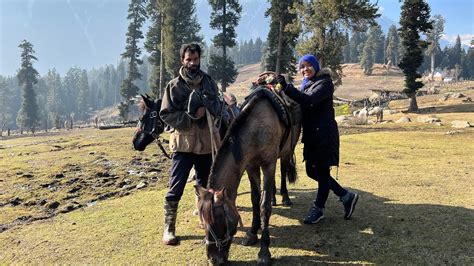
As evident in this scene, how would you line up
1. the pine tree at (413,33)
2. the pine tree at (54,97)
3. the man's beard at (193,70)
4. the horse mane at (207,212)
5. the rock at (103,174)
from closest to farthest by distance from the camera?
1. the horse mane at (207,212)
2. the man's beard at (193,70)
3. the rock at (103,174)
4. the pine tree at (413,33)
5. the pine tree at (54,97)

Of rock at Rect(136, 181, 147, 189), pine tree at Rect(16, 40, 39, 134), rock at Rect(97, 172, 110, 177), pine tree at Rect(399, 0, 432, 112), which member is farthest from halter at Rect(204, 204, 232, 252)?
pine tree at Rect(16, 40, 39, 134)

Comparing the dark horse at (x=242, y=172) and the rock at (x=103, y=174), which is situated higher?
the dark horse at (x=242, y=172)

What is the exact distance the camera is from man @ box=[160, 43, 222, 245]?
552 centimetres

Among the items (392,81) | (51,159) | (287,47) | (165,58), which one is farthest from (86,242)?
(392,81)

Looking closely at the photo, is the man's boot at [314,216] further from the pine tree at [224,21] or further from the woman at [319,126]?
the pine tree at [224,21]

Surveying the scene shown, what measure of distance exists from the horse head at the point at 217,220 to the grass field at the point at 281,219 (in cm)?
81

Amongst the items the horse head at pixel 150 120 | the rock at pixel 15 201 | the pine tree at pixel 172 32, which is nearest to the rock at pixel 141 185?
the rock at pixel 15 201

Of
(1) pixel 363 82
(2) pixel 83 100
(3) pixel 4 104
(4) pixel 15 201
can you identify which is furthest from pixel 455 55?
(3) pixel 4 104

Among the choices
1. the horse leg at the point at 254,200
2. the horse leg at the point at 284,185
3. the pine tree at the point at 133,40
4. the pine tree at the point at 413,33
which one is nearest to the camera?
the horse leg at the point at 254,200

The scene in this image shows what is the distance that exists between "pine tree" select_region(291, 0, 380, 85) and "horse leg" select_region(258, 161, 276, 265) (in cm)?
2442

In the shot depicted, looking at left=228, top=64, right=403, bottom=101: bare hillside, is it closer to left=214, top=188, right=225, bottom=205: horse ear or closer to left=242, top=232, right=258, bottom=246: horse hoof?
A: left=242, top=232, right=258, bottom=246: horse hoof

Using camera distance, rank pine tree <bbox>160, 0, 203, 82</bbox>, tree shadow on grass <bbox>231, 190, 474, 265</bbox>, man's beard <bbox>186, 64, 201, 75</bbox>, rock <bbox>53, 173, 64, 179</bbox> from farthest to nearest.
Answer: pine tree <bbox>160, 0, 203, 82</bbox>, rock <bbox>53, 173, 64, 179</bbox>, man's beard <bbox>186, 64, 201, 75</bbox>, tree shadow on grass <bbox>231, 190, 474, 265</bbox>

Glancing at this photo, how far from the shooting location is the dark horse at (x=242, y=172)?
4.15m

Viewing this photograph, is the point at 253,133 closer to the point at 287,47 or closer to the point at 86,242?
the point at 86,242
